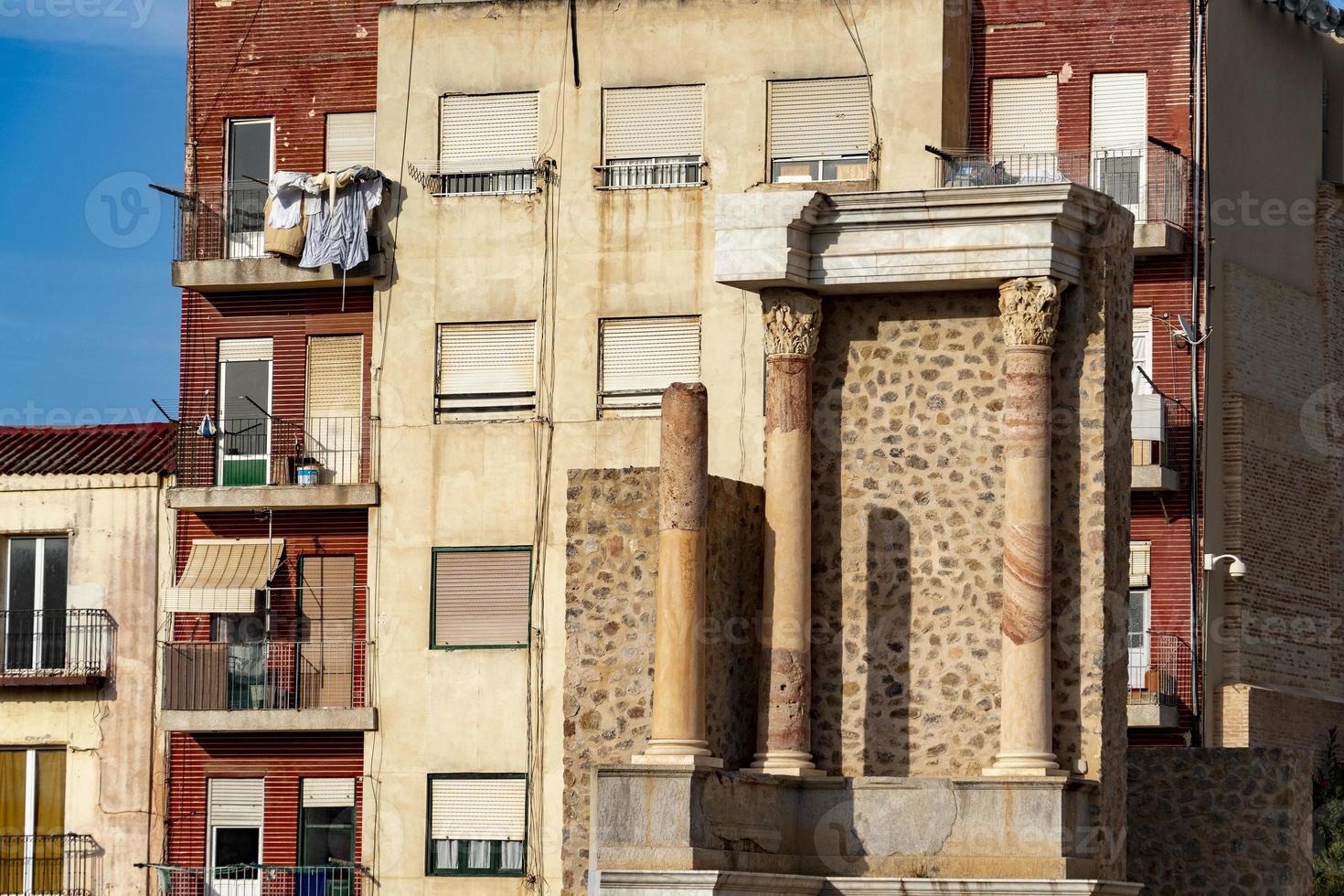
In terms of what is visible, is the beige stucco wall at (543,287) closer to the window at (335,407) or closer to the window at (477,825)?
the window at (477,825)

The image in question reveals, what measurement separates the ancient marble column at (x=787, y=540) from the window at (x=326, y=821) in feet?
51.7

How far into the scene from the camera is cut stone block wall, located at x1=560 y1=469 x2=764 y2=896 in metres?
25.5

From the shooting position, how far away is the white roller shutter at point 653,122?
40.6 metres

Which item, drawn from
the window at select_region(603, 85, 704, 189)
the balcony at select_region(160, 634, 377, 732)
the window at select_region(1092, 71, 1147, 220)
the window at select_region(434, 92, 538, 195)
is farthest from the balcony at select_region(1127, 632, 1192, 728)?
the window at select_region(434, 92, 538, 195)

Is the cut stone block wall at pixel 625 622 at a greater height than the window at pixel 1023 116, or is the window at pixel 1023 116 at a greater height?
the window at pixel 1023 116

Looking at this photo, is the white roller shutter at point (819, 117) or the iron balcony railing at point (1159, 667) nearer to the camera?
the iron balcony railing at point (1159, 667)

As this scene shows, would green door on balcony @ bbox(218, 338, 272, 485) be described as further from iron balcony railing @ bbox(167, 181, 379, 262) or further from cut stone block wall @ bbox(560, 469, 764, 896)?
cut stone block wall @ bbox(560, 469, 764, 896)

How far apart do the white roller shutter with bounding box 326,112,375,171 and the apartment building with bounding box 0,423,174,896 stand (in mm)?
5274

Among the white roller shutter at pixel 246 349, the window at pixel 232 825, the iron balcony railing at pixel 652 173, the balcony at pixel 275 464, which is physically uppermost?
the iron balcony railing at pixel 652 173

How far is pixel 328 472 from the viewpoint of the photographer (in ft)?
136

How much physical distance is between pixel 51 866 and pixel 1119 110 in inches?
713

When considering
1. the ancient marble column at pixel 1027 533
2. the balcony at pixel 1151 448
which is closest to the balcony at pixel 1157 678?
the balcony at pixel 1151 448

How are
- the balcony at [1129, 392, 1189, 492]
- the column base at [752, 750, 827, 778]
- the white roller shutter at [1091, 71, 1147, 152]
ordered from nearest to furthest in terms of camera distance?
the column base at [752, 750, 827, 778] < the balcony at [1129, 392, 1189, 492] < the white roller shutter at [1091, 71, 1147, 152]

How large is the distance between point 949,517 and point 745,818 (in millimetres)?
3369
